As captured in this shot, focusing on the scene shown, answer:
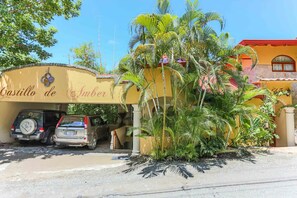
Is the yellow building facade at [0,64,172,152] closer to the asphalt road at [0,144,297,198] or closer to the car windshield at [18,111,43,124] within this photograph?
the car windshield at [18,111,43,124]

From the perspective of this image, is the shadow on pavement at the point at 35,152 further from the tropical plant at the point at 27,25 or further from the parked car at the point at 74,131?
the tropical plant at the point at 27,25

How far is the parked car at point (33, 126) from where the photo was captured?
10.9 m

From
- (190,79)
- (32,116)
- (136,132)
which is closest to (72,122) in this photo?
(32,116)

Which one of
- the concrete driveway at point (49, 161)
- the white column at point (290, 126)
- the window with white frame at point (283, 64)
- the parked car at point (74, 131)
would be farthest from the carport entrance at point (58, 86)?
the window with white frame at point (283, 64)

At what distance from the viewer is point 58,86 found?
33.8 ft

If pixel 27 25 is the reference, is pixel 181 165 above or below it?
below

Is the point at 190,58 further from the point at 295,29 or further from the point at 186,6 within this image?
the point at 295,29

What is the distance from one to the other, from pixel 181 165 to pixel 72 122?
18.0 feet

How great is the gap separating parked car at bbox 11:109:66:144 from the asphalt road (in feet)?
6.28

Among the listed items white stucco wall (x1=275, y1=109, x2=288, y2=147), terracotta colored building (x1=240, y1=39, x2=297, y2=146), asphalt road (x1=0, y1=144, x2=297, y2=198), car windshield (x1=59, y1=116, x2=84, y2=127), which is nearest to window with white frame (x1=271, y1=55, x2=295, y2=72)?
terracotta colored building (x1=240, y1=39, x2=297, y2=146)

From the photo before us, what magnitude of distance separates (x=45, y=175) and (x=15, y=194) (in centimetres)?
149

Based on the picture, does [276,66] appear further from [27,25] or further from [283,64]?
[27,25]

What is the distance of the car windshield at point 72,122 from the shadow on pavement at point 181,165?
10.5 feet

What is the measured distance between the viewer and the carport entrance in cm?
990
